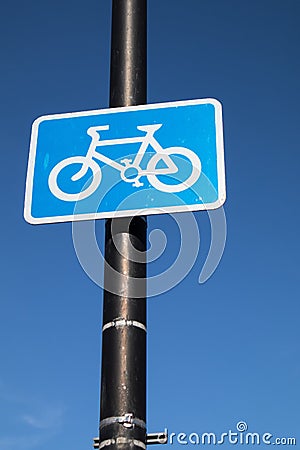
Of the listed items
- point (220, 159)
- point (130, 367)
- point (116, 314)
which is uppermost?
point (220, 159)

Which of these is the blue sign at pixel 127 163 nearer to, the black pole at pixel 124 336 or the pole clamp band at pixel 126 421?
the black pole at pixel 124 336

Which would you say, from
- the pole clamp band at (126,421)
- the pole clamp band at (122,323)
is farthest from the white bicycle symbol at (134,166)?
the pole clamp band at (126,421)

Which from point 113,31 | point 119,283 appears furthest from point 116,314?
point 113,31

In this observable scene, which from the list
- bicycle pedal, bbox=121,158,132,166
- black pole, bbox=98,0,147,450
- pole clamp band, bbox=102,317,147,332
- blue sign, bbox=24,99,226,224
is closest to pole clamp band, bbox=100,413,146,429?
black pole, bbox=98,0,147,450

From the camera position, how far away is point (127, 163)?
2.73 m

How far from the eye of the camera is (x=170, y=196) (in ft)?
8.54

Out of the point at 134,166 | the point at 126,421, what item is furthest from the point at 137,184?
the point at 126,421

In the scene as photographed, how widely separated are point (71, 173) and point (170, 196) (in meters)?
0.45

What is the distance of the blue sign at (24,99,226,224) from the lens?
2.62 metres

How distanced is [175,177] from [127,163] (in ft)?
0.70

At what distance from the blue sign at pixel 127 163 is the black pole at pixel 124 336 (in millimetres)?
109

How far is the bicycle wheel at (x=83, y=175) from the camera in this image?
8.83ft

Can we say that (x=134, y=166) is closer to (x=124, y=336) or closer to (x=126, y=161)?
(x=126, y=161)

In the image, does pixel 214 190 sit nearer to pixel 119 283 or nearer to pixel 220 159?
pixel 220 159
